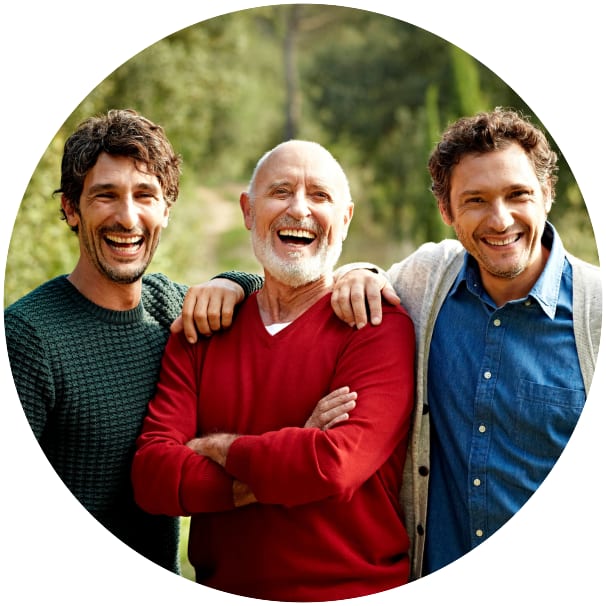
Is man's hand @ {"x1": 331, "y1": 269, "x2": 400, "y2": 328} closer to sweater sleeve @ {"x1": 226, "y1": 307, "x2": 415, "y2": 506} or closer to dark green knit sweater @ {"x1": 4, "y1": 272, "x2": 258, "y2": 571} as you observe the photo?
sweater sleeve @ {"x1": 226, "y1": 307, "x2": 415, "y2": 506}

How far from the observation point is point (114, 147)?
2926mm

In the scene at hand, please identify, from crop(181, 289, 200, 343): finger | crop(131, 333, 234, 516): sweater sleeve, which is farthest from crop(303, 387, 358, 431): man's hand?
crop(181, 289, 200, 343): finger

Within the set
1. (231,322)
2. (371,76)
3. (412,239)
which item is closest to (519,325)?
(231,322)

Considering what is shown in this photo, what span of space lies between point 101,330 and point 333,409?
993 mm

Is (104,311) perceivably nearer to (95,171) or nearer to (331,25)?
(95,171)

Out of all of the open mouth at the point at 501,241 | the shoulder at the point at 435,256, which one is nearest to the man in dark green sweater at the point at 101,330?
the shoulder at the point at 435,256

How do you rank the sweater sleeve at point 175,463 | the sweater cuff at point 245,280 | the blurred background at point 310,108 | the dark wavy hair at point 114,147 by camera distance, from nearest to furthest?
the sweater sleeve at point 175,463, the dark wavy hair at point 114,147, the sweater cuff at point 245,280, the blurred background at point 310,108

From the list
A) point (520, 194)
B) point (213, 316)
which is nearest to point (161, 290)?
point (213, 316)

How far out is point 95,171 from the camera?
2934 mm

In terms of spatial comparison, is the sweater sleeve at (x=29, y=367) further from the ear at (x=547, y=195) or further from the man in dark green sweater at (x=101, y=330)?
the ear at (x=547, y=195)

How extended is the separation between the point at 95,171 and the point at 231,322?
0.78 meters

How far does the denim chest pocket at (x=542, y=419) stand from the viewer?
2645 mm

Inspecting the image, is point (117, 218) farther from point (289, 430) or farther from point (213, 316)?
point (289, 430)

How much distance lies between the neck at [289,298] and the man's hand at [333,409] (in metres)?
0.44
